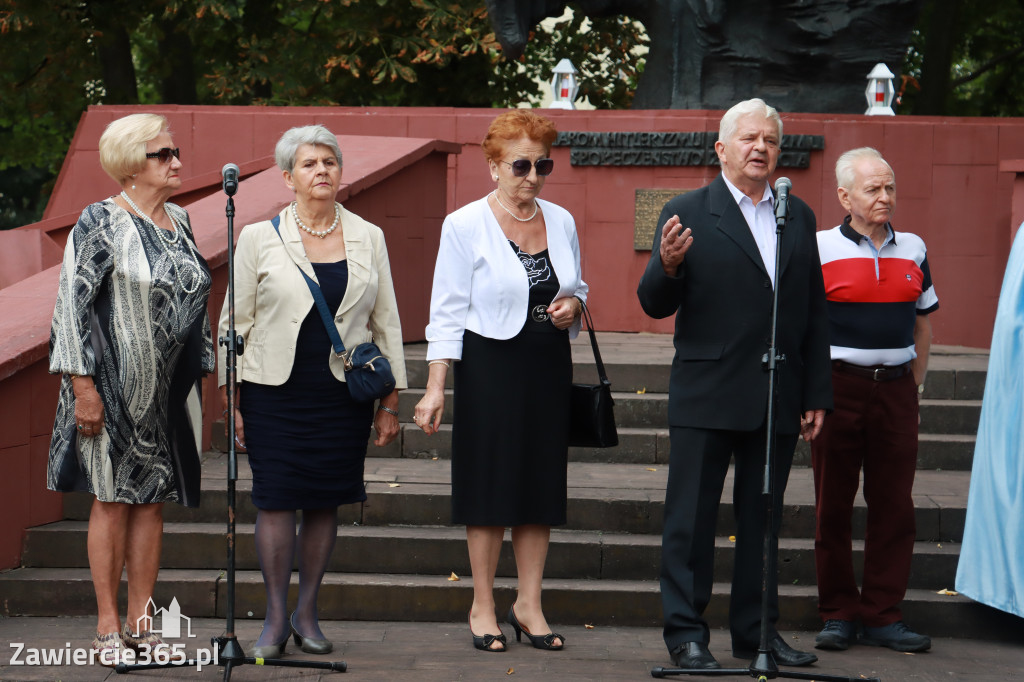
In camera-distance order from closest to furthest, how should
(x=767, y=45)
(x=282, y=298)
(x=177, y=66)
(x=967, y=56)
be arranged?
1. (x=282, y=298)
2. (x=767, y=45)
3. (x=177, y=66)
4. (x=967, y=56)

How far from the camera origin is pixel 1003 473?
5.43 meters

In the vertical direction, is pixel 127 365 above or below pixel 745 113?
below

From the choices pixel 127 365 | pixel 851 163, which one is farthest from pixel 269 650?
pixel 851 163

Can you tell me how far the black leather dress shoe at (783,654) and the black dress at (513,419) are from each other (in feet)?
2.83

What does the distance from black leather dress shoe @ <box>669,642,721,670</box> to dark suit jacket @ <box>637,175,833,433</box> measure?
82 centimetres

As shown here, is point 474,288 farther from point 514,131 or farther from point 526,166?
point 514,131

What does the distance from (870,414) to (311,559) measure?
232cm

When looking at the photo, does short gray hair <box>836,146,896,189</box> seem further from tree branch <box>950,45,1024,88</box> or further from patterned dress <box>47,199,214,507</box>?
tree branch <box>950,45,1024,88</box>

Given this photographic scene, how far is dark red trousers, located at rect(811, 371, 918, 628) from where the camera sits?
207 inches

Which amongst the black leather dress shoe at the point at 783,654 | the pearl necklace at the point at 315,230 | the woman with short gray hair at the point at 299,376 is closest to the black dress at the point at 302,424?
the woman with short gray hair at the point at 299,376

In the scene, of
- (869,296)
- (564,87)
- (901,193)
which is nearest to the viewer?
(869,296)

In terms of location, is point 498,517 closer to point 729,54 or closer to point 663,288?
point 663,288

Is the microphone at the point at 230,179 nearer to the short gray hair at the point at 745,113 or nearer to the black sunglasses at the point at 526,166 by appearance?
the black sunglasses at the point at 526,166
